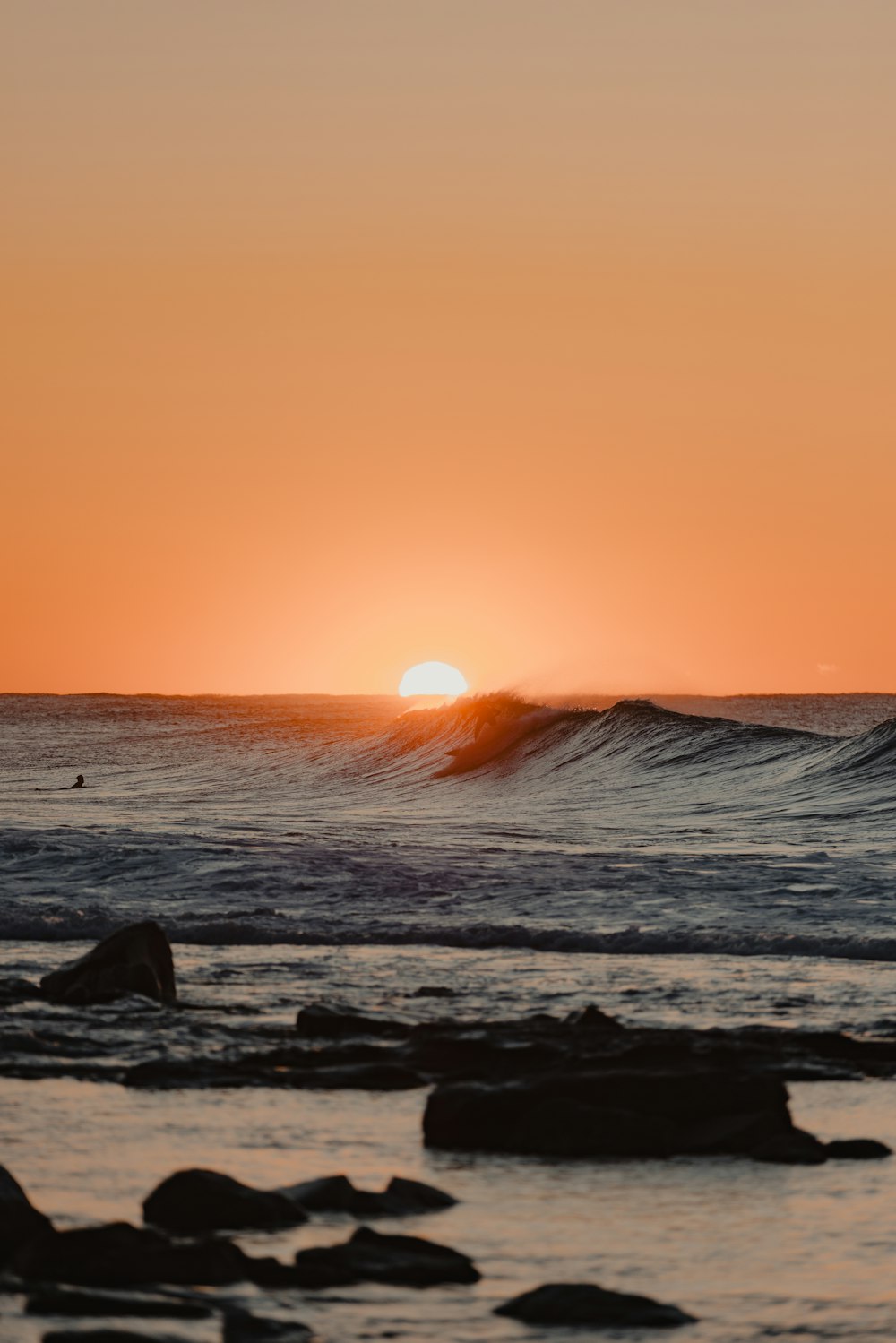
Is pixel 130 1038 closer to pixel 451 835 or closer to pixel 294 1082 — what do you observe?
pixel 294 1082

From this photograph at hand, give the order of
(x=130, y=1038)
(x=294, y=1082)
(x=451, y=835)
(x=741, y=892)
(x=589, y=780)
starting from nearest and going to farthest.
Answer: (x=294, y=1082), (x=130, y=1038), (x=741, y=892), (x=451, y=835), (x=589, y=780)

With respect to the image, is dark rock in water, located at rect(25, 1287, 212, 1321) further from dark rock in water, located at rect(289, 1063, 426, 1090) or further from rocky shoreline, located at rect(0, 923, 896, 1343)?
dark rock in water, located at rect(289, 1063, 426, 1090)

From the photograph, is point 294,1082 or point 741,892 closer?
point 294,1082

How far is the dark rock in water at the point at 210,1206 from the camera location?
17.6 feet

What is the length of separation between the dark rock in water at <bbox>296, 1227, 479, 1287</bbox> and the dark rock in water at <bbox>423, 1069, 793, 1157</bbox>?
136 cm

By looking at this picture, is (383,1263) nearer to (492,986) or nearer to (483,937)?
(492,986)

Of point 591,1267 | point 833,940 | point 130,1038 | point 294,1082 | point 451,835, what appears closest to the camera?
point 591,1267

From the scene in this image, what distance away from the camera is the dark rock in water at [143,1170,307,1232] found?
537cm

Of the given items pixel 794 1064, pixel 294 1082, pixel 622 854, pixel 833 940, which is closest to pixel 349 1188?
pixel 294 1082

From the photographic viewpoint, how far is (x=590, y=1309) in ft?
15.3

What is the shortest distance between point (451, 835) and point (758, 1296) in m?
16.2

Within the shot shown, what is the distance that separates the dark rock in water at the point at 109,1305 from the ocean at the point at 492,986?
9cm

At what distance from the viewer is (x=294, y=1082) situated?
7.55 meters

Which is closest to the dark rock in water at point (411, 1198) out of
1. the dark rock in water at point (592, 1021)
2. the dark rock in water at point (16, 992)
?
the dark rock in water at point (592, 1021)
